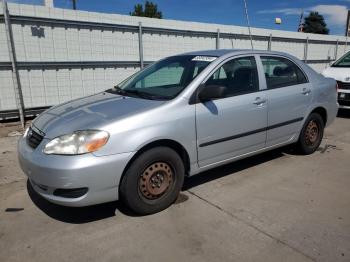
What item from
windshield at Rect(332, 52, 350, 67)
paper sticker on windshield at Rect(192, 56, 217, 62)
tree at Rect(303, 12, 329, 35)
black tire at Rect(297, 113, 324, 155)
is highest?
tree at Rect(303, 12, 329, 35)

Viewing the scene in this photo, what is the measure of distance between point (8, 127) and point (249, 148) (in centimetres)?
520

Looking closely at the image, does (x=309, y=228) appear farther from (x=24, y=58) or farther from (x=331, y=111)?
(x=24, y=58)

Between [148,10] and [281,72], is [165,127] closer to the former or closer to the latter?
[281,72]

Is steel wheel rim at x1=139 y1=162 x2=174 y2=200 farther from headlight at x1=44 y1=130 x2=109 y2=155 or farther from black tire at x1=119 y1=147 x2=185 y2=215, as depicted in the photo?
headlight at x1=44 y1=130 x2=109 y2=155

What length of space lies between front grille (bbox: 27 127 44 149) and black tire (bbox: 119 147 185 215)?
91cm

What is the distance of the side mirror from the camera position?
11.2 feet

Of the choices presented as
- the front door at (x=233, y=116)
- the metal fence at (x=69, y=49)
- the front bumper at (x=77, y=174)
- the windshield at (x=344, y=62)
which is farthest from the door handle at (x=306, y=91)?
the metal fence at (x=69, y=49)

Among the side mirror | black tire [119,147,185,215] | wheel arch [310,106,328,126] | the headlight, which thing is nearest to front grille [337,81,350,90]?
wheel arch [310,106,328,126]

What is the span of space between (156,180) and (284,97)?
2.19 m

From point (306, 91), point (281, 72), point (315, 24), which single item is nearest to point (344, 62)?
point (306, 91)

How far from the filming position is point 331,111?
527cm

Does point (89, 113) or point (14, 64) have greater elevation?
point (14, 64)

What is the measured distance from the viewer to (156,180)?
329 centimetres

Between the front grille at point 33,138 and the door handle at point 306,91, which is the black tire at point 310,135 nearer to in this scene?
the door handle at point 306,91
